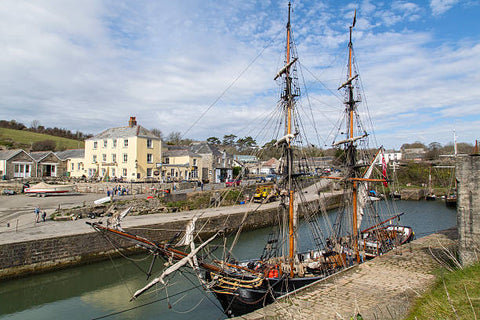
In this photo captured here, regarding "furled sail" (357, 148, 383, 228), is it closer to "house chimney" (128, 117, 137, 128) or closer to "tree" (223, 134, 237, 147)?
"house chimney" (128, 117, 137, 128)

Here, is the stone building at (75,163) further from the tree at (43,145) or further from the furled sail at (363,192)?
the furled sail at (363,192)

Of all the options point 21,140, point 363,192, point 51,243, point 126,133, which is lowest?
point 51,243

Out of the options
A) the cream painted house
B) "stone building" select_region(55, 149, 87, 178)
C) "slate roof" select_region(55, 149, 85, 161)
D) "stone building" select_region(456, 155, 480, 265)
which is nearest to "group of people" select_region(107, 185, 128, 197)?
the cream painted house

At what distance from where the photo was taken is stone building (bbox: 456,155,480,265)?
11102mm

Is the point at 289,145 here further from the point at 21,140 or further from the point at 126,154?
the point at 21,140

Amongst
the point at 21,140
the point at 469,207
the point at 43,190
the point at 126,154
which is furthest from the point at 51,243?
the point at 21,140

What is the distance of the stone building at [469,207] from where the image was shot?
1110 cm

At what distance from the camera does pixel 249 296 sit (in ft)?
39.0

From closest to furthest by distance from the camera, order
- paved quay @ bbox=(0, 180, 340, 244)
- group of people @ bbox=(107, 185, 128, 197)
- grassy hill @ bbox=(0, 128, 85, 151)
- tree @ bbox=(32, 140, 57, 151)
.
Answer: paved quay @ bbox=(0, 180, 340, 244), group of people @ bbox=(107, 185, 128, 197), grassy hill @ bbox=(0, 128, 85, 151), tree @ bbox=(32, 140, 57, 151)

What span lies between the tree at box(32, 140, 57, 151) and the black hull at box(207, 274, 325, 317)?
72610 millimetres

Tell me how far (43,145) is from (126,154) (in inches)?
1732

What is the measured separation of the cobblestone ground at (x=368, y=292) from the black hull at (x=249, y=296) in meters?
1.71

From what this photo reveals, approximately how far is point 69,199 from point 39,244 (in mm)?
16418

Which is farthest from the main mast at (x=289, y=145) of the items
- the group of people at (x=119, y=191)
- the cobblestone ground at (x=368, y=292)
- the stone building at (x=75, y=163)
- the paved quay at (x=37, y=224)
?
the stone building at (x=75, y=163)
